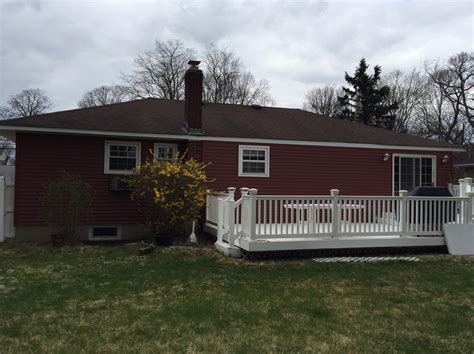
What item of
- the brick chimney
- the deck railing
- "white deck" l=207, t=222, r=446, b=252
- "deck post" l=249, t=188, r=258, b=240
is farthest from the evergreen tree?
"deck post" l=249, t=188, r=258, b=240

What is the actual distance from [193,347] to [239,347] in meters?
0.41

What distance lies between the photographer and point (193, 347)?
4.02 m

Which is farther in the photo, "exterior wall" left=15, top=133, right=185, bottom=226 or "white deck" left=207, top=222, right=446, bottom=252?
"exterior wall" left=15, top=133, right=185, bottom=226

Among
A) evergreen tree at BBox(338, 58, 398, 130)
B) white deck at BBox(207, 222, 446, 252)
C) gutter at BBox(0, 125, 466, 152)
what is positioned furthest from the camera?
evergreen tree at BBox(338, 58, 398, 130)

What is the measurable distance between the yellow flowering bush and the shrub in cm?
118

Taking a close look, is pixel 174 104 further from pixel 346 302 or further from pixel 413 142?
pixel 346 302

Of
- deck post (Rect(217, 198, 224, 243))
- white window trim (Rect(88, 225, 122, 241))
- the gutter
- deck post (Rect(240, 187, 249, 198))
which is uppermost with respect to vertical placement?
the gutter

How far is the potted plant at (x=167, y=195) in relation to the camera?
9703mm

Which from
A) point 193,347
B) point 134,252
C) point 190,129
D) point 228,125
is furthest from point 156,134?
point 193,347

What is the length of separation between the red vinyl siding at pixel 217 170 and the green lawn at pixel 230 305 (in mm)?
2851

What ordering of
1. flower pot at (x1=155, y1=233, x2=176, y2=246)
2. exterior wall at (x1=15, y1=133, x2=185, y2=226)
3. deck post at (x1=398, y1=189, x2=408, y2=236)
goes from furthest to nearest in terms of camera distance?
exterior wall at (x1=15, y1=133, x2=185, y2=226)
flower pot at (x1=155, y1=233, x2=176, y2=246)
deck post at (x1=398, y1=189, x2=408, y2=236)

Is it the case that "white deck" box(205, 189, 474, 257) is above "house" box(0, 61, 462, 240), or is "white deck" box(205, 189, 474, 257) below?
below

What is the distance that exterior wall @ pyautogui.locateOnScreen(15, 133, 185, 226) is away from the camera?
10.6m

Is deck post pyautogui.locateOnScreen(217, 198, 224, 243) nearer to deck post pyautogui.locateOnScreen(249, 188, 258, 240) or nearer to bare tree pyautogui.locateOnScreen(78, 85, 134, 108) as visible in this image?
deck post pyautogui.locateOnScreen(249, 188, 258, 240)
